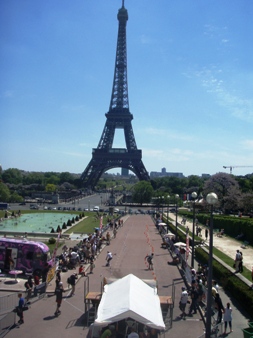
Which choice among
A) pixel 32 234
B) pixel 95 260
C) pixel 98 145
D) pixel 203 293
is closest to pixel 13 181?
pixel 98 145

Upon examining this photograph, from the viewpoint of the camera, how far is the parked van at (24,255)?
824 inches

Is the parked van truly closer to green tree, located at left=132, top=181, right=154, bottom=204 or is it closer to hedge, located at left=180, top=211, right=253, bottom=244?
hedge, located at left=180, top=211, right=253, bottom=244

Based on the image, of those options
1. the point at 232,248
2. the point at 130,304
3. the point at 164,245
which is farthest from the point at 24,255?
the point at 232,248

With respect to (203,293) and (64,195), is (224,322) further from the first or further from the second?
(64,195)

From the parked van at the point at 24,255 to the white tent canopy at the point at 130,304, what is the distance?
789cm

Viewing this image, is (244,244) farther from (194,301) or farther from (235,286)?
(194,301)

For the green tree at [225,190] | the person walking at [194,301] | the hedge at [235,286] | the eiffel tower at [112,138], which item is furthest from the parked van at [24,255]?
the eiffel tower at [112,138]

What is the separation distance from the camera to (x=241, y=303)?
53.7ft

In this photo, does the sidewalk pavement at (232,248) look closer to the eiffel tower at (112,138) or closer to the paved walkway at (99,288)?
the paved walkway at (99,288)

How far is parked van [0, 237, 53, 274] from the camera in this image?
20922 millimetres

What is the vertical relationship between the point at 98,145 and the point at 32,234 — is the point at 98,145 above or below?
above

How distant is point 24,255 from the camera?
2112 cm

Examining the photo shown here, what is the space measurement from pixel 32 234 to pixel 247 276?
946 inches

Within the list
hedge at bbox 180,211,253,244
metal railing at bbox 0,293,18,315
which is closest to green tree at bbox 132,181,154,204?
hedge at bbox 180,211,253,244
